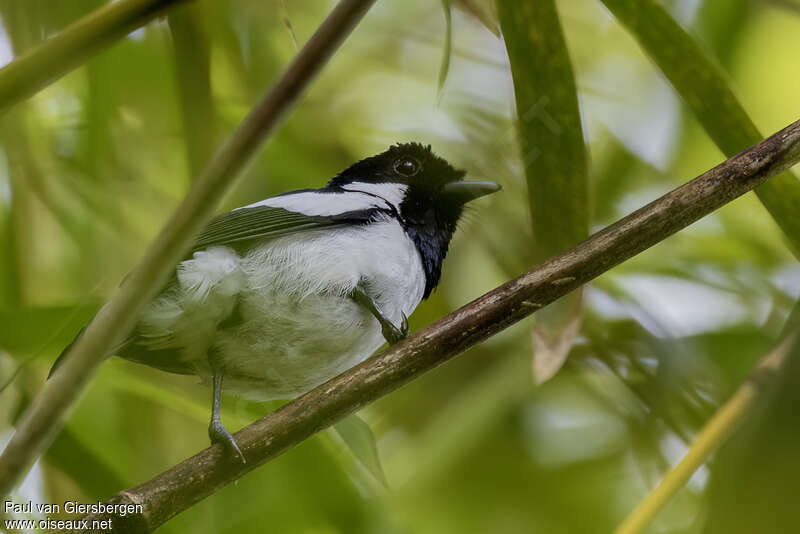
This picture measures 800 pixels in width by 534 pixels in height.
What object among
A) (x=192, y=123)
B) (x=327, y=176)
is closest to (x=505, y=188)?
(x=327, y=176)

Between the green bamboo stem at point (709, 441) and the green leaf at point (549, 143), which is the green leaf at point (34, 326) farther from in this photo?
the green bamboo stem at point (709, 441)

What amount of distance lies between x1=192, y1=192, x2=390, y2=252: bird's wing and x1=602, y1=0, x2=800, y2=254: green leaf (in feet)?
2.08

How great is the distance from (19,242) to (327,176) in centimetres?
75

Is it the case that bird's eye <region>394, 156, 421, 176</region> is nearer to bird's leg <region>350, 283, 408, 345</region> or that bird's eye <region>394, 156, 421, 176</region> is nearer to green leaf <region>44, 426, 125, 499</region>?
bird's leg <region>350, 283, 408, 345</region>

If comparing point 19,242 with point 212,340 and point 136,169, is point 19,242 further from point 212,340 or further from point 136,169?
point 212,340

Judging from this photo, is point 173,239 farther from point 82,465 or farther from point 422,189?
point 422,189

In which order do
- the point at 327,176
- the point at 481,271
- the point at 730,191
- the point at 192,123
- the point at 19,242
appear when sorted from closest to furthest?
the point at 730,191 < the point at 192,123 < the point at 19,242 < the point at 327,176 < the point at 481,271

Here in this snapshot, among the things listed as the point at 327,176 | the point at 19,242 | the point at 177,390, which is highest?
the point at 19,242

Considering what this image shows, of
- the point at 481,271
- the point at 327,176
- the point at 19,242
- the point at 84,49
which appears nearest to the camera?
the point at 84,49

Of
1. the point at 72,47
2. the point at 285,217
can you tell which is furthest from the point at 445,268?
the point at 72,47

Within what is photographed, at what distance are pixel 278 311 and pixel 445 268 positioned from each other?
87 centimetres

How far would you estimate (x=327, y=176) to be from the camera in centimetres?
223

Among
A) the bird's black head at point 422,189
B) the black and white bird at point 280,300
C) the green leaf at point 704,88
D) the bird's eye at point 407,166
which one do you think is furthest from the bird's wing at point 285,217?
the green leaf at point 704,88

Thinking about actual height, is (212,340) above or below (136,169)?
below
